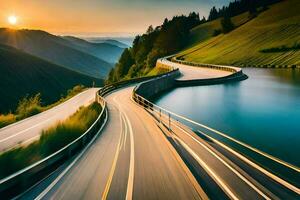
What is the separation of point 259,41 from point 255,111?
85.7m

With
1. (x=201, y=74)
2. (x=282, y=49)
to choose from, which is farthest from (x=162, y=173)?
(x=282, y=49)

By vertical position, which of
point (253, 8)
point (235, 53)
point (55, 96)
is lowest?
point (55, 96)

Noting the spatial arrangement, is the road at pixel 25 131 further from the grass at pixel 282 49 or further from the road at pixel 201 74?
the grass at pixel 282 49

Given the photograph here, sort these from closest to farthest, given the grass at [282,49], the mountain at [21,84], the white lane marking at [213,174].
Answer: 1. the white lane marking at [213,174]
2. the grass at [282,49]
3. the mountain at [21,84]

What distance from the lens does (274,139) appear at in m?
24.6

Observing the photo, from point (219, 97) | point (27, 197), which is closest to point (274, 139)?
point (27, 197)

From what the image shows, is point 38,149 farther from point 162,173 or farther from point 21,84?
point 21,84

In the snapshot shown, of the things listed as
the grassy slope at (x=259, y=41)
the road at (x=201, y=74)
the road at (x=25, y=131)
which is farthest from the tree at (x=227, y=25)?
the road at (x=25, y=131)

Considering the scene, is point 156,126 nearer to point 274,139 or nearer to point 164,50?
point 274,139

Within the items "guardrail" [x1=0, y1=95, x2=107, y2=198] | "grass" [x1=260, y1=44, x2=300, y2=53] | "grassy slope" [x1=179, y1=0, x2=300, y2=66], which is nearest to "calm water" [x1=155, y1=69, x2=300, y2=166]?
"guardrail" [x1=0, y1=95, x2=107, y2=198]

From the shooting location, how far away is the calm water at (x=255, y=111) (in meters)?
24.1

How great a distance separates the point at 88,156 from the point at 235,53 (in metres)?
105

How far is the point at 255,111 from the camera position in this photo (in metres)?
37.1

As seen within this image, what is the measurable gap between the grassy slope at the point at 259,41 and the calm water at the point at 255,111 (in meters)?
37.0
